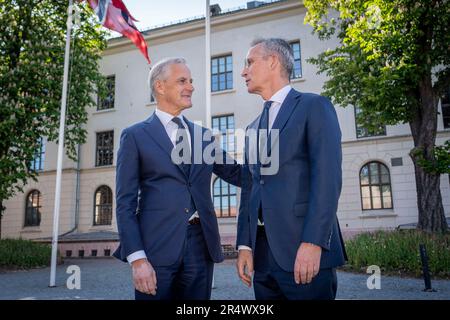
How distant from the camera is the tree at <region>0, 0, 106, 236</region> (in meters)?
15.3

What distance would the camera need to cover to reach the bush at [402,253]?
1024 centimetres

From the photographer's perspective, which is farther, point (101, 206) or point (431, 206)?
point (101, 206)

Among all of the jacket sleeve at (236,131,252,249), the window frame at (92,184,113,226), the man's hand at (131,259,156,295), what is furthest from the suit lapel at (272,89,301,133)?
the window frame at (92,184,113,226)

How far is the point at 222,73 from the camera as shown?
79.9 feet

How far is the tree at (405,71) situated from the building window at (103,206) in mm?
16439

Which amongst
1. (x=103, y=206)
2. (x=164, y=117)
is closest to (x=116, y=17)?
(x=164, y=117)

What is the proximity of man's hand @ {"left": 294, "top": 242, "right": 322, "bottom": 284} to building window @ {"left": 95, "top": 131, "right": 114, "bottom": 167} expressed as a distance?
975 inches

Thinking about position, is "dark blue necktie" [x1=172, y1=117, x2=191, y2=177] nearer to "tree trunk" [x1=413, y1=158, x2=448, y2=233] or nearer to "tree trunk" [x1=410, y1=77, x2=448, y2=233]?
"tree trunk" [x1=410, y1=77, x2=448, y2=233]

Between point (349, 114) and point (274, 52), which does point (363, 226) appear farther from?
point (274, 52)

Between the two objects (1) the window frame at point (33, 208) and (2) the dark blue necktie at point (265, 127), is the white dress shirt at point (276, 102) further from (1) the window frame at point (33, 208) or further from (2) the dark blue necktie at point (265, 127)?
(1) the window frame at point (33, 208)

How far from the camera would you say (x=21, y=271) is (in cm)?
1385

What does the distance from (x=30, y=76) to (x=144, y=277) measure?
1571 centimetres

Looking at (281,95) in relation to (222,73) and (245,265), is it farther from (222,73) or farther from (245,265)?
(222,73)
